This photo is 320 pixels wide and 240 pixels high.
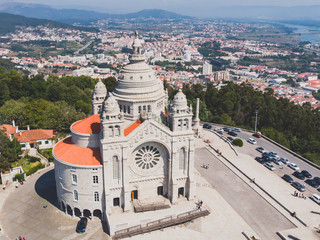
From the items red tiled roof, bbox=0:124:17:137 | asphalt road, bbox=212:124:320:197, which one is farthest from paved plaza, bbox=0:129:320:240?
red tiled roof, bbox=0:124:17:137

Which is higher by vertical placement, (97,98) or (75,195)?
(97,98)

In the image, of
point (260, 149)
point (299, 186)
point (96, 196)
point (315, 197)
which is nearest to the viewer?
point (96, 196)

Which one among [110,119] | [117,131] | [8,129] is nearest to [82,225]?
[117,131]

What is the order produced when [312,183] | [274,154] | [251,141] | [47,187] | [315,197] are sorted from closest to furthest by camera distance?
[315,197] < [47,187] < [312,183] < [274,154] < [251,141]

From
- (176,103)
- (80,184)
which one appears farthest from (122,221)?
(176,103)

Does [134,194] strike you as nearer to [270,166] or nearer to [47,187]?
[47,187]

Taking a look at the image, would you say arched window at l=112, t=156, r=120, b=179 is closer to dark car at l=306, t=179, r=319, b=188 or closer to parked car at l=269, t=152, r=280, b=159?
dark car at l=306, t=179, r=319, b=188

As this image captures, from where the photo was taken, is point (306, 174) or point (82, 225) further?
point (306, 174)
